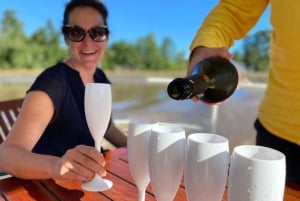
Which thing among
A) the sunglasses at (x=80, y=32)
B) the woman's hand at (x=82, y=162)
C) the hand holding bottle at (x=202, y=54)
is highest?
the sunglasses at (x=80, y=32)

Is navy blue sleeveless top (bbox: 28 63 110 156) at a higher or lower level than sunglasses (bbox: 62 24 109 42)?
lower

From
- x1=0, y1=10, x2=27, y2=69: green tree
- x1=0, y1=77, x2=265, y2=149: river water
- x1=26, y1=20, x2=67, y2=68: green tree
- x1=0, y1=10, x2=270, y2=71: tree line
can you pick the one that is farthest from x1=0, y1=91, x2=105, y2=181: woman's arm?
x1=26, y1=20, x2=67, y2=68: green tree

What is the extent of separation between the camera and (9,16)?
12594 millimetres

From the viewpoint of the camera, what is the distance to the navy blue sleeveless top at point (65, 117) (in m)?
1.30

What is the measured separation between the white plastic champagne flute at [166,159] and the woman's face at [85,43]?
0.98 meters

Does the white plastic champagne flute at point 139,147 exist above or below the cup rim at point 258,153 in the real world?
below

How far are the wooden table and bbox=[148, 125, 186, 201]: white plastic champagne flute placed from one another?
276 mm

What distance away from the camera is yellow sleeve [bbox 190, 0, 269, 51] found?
36.1 inches

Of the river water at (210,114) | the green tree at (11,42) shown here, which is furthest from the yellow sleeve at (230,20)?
the green tree at (11,42)

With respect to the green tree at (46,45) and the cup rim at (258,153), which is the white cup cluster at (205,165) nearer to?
the cup rim at (258,153)

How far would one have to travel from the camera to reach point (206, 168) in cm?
54

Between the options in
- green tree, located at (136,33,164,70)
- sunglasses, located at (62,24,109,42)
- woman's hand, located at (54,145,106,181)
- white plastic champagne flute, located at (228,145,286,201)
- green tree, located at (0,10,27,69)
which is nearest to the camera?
white plastic champagne flute, located at (228,145,286,201)

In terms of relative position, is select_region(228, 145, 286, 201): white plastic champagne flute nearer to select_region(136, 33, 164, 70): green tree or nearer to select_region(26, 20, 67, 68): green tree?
select_region(136, 33, 164, 70): green tree

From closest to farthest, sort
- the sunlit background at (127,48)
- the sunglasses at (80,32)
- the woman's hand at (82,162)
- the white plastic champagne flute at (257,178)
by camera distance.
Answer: the white plastic champagne flute at (257,178), the woman's hand at (82,162), the sunglasses at (80,32), the sunlit background at (127,48)
